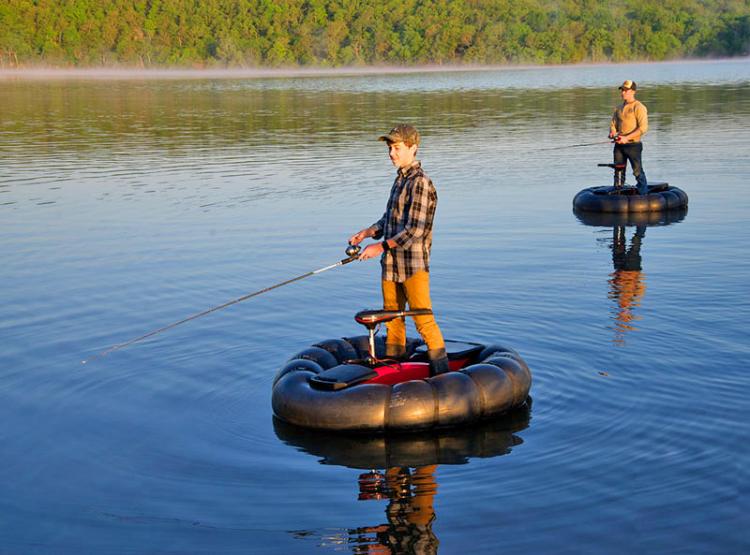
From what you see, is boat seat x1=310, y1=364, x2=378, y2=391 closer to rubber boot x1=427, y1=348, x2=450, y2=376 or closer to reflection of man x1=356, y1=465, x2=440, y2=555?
rubber boot x1=427, y1=348, x2=450, y2=376

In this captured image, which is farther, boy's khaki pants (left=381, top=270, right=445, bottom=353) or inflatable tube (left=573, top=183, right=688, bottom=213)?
inflatable tube (left=573, top=183, right=688, bottom=213)

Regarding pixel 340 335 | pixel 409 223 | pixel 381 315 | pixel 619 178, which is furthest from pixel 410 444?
pixel 619 178

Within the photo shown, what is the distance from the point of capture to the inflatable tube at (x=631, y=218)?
18.6m

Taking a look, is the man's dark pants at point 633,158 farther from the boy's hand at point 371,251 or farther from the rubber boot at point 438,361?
the boy's hand at point 371,251

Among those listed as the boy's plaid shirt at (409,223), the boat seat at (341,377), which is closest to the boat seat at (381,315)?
the boy's plaid shirt at (409,223)

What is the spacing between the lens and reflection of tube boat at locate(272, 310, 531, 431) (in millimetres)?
8828

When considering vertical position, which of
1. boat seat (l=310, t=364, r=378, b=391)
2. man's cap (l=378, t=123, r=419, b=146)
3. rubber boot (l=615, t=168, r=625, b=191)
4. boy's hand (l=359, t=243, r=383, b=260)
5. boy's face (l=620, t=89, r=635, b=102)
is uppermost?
man's cap (l=378, t=123, r=419, b=146)

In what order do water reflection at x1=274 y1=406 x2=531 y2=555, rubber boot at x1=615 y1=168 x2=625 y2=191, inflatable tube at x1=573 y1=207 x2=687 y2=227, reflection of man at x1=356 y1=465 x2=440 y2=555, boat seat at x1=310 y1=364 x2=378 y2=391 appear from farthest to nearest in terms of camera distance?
rubber boot at x1=615 y1=168 x2=625 y2=191
inflatable tube at x1=573 y1=207 x2=687 y2=227
boat seat at x1=310 y1=364 x2=378 y2=391
water reflection at x1=274 y1=406 x2=531 y2=555
reflection of man at x1=356 y1=465 x2=440 y2=555

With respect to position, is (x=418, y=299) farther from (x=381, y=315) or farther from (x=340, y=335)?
(x=340, y=335)

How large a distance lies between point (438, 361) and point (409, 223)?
1218mm

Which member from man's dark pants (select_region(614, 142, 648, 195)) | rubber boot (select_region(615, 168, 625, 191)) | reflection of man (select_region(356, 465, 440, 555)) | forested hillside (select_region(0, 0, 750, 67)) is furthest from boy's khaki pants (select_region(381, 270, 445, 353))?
forested hillside (select_region(0, 0, 750, 67))

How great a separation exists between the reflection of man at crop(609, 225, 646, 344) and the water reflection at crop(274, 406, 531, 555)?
2948 mm

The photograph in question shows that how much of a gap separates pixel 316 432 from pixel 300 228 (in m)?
9.79

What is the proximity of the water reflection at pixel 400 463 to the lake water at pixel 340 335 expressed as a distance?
0.08 ft
